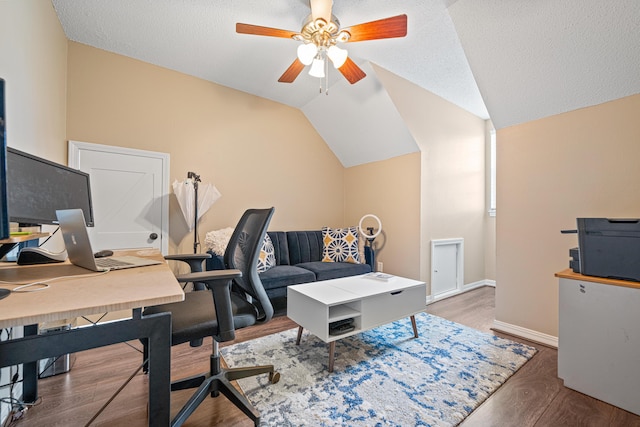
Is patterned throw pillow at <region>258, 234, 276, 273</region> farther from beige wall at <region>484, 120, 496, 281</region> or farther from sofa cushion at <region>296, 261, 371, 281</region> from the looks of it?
beige wall at <region>484, 120, 496, 281</region>

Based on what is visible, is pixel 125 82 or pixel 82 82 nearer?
pixel 82 82

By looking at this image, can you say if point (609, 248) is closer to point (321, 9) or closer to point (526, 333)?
point (526, 333)

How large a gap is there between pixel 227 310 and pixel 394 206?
9.21 feet

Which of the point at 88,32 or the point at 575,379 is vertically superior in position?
the point at 88,32

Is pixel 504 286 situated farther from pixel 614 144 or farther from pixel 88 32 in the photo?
pixel 88 32

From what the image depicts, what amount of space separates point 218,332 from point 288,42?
2.39 m

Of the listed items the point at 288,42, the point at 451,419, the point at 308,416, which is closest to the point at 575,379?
the point at 451,419

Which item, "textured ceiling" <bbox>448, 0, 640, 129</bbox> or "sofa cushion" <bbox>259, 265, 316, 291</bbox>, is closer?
"textured ceiling" <bbox>448, 0, 640, 129</bbox>

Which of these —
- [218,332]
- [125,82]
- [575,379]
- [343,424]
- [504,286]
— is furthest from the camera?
[125,82]

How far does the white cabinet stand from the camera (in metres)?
1.45

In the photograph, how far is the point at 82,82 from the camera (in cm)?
241

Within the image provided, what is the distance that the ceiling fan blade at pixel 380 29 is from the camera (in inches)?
65.3

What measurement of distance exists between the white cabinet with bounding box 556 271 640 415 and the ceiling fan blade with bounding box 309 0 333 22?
2.28 metres

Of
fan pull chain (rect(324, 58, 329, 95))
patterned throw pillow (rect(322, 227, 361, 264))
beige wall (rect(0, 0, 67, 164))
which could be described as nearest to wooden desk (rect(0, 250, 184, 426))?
beige wall (rect(0, 0, 67, 164))
